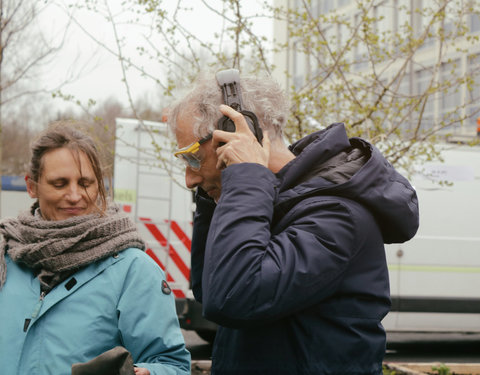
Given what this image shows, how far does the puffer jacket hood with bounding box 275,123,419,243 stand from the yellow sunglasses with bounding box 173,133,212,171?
10.2 inches

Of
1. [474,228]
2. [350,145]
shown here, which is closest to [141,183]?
[474,228]

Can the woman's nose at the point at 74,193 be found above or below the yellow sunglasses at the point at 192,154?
below

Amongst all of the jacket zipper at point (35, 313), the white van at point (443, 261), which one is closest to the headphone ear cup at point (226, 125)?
the jacket zipper at point (35, 313)

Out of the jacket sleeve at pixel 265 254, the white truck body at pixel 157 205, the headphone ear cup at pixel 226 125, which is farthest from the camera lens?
the white truck body at pixel 157 205

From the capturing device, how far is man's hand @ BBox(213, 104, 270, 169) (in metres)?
1.82

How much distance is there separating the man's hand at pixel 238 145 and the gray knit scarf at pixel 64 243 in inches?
20.2

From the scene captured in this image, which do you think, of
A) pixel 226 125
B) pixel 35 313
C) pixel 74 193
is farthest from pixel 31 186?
pixel 226 125

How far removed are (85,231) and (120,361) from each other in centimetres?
54

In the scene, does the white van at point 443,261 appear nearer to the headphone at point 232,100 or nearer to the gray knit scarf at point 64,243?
the gray knit scarf at point 64,243

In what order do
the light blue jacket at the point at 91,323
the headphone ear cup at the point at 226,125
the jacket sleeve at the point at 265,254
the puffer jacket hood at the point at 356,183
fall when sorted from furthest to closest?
1. the light blue jacket at the point at 91,323
2. the headphone ear cup at the point at 226,125
3. the puffer jacket hood at the point at 356,183
4. the jacket sleeve at the point at 265,254

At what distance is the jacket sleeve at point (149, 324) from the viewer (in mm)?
2021

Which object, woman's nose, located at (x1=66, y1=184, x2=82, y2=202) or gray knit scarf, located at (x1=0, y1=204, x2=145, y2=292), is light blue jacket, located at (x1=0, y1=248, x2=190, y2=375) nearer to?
gray knit scarf, located at (x1=0, y1=204, x2=145, y2=292)

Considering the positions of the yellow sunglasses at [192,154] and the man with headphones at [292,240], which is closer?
the man with headphones at [292,240]

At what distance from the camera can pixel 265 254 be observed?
5.44 ft
